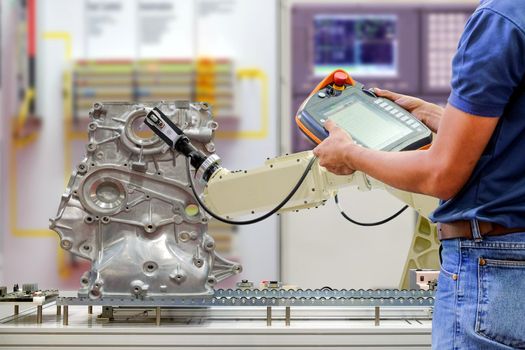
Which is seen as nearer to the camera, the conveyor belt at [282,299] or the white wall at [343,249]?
the conveyor belt at [282,299]

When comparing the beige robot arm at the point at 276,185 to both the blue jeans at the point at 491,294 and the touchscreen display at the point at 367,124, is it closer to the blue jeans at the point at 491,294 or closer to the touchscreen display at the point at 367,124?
the touchscreen display at the point at 367,124

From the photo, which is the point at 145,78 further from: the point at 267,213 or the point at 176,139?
the point at 267,213

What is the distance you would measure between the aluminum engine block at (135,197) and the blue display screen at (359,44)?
6.40 ft

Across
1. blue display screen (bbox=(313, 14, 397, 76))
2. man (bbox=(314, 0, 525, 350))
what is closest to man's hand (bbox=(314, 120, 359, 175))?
man (bbox=(314, 0, 525, 350))

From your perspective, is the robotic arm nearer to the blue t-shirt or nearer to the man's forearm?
the man's forearm

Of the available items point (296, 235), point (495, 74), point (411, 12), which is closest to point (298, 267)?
point (296, 235)

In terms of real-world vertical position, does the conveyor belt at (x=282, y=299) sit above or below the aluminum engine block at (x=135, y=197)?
below

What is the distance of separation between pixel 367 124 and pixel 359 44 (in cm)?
241

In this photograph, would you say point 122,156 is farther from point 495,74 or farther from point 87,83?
point 87,83

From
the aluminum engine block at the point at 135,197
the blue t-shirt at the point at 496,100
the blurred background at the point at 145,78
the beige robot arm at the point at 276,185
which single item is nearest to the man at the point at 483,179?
the blue t-shirt at the point at 496,100

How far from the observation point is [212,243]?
2.09m

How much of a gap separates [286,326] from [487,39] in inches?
42.3

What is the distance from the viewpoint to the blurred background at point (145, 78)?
3.74 meters

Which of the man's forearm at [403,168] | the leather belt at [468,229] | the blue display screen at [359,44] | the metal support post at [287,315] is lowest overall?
the metal support post at [287,315]
